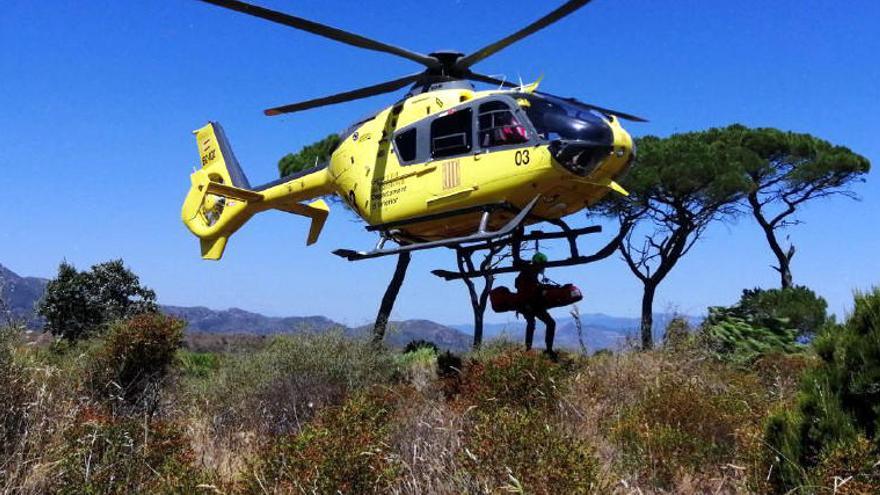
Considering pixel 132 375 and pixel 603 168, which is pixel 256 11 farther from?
pixel 132 375

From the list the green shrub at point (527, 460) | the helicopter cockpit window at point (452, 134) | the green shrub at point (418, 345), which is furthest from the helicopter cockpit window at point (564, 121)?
the green shrub at point (418, 345)

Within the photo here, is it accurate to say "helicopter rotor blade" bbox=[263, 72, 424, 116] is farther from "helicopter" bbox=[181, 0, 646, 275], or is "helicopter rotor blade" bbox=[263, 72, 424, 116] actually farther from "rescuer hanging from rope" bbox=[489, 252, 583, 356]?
"rescuer hanging from rope" bbox=[489, 252, 583, 356]

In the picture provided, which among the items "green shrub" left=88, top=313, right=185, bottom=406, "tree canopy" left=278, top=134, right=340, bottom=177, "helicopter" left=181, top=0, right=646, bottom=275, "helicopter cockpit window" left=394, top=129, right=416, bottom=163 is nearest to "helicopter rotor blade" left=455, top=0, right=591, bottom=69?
"helicopter" left=181, top=0, right=646, bottom=275

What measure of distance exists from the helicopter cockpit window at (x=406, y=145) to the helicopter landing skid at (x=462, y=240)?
1227 millimetres

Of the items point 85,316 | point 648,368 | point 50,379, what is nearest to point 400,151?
point 648,368

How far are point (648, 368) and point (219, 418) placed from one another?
609 cm

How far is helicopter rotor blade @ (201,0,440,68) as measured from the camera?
844 centimetres

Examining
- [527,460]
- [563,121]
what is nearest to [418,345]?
[563,121]

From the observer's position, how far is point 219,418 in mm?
10000

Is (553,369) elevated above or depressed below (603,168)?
below

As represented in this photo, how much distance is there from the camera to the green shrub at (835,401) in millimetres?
4574

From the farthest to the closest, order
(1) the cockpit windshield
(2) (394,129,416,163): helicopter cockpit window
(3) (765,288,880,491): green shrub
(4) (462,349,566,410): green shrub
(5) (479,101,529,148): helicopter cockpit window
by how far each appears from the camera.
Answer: (2) (394,129,416,163): helicopter cockpit window < (5) (479,101,529,148): helicopter cockpit window < (1) the cockpit windshield < (4) (462,349,566,410): green shrub < (3) (765,288,880,491): green shrub

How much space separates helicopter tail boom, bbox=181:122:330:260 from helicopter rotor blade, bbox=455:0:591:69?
315cm

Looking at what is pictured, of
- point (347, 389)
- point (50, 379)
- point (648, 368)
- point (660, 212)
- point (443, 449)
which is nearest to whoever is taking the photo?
point (443, 449)
